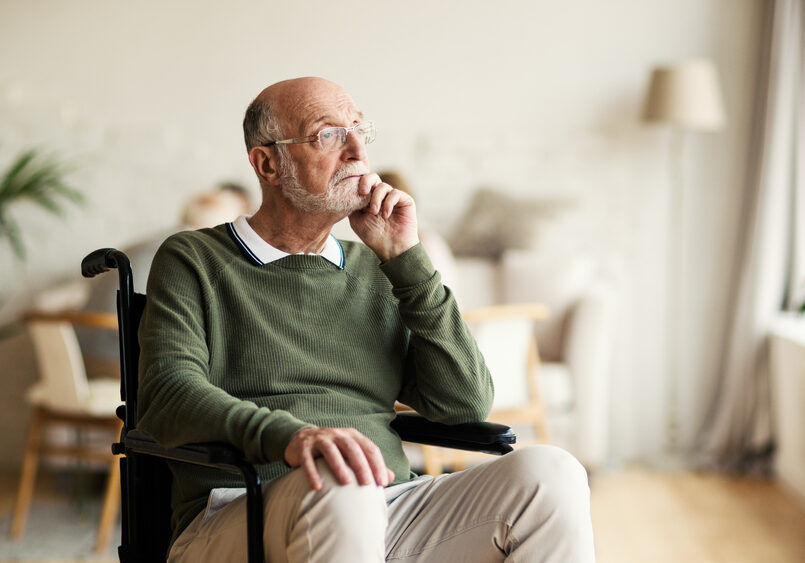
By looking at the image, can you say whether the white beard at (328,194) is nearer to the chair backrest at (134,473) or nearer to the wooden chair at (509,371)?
the chair backrest at (134,473)

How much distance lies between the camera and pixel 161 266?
5.08 feet

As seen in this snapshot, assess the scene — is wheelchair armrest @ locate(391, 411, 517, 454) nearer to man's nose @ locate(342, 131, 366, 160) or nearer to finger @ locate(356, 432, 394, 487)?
finger @ locate(356, 432, 394, 487)

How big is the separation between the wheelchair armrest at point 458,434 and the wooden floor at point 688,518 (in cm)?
145

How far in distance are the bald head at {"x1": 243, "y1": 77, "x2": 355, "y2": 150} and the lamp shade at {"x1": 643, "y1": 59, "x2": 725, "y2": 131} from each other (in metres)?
2.50

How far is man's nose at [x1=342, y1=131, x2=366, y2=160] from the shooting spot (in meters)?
1.68

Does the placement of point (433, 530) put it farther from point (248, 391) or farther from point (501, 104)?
point (501, 104)

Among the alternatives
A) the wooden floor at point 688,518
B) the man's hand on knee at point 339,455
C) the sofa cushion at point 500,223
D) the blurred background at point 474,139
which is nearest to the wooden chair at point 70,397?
the wooden floor at point 688,518

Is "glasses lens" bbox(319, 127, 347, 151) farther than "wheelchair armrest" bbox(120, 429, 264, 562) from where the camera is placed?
Yes

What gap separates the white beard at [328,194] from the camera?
5.48ft

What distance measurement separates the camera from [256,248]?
64.2 inches

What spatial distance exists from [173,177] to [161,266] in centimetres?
282

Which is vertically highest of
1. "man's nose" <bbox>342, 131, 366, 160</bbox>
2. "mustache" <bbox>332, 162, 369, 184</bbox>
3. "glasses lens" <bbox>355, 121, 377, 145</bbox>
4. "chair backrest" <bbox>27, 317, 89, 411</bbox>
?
"glasses lens" <bbox>355, 121, 377, 145</bbox>

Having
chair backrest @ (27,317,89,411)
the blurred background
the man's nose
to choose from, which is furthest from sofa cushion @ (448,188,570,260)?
the man's nose

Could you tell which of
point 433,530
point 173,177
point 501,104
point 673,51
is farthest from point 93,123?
point 433,530
